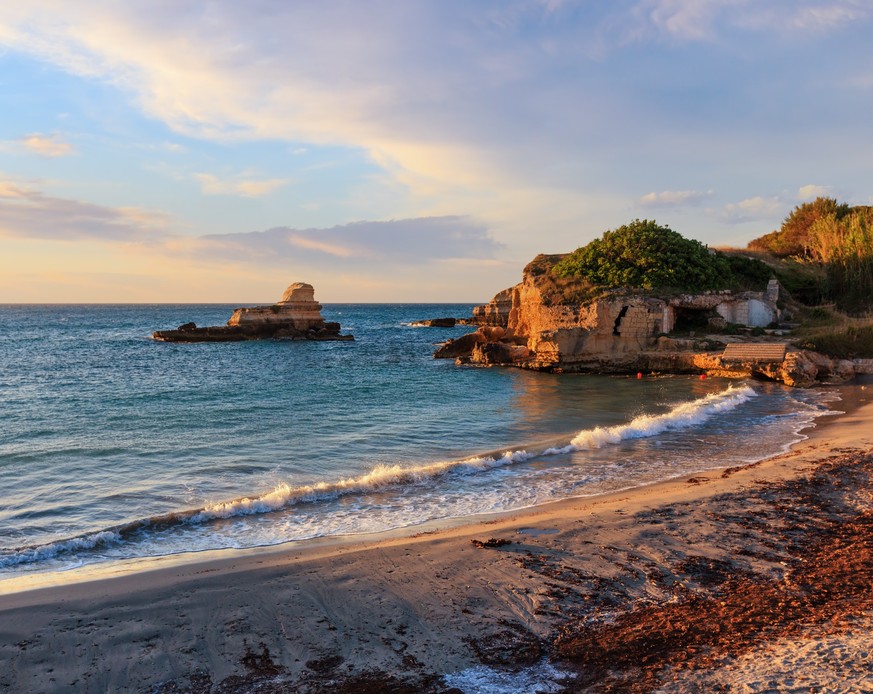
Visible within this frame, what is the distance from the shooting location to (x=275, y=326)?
56.7m

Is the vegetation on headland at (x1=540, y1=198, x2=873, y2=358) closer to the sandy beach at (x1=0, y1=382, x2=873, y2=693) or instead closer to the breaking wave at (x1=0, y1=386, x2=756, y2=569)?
the breaking wave at (x1=0, y1=386, x2=756, y2=569)

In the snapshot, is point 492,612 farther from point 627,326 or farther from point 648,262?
point 648,262

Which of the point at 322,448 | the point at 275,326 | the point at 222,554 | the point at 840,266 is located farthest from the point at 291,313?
the point at 222,554

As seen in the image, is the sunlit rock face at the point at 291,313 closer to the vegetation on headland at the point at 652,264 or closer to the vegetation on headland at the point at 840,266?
the vegetation on headland at the point at 652,264

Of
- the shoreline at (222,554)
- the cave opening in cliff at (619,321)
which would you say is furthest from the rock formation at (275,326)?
the shoreline at (222,554)

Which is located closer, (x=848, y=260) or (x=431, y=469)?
(x=431, y=469)

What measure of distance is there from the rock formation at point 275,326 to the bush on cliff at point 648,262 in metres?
28.3

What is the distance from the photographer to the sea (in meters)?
9.82

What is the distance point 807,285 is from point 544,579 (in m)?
38.8

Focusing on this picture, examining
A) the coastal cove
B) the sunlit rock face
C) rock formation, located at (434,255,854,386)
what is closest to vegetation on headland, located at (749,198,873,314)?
rock formation, located at (434,255,854,386)

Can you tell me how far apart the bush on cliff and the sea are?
593cm

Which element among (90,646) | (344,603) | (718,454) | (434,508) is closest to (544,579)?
(344,603)

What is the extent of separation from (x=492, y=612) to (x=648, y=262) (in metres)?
28.7

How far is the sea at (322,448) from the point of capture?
32.2 feet
